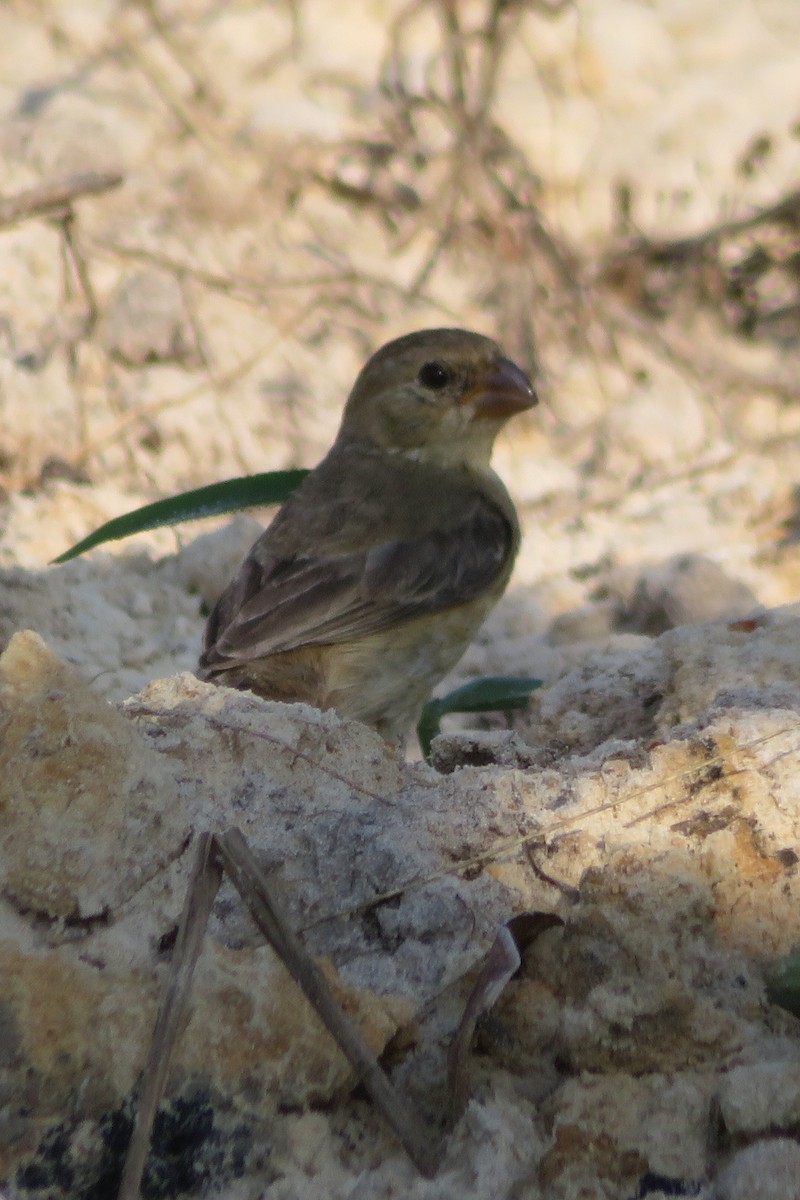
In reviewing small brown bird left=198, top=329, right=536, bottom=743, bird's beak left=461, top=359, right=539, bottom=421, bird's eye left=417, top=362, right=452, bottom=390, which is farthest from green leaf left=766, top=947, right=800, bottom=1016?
bird's eye left=417, top=362, right=452, bottom=390

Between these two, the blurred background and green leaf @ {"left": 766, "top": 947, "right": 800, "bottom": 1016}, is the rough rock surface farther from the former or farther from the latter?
the blurred background

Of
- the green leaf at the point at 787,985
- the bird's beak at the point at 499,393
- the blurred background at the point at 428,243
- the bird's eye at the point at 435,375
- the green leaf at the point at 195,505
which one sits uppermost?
the blurred background at the point at 428,243

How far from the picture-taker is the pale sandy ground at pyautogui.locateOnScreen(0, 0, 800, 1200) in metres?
2.80

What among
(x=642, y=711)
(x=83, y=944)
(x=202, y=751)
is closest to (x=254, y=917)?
(x=83, y=944)

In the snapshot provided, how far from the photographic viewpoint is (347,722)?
231 centimetres

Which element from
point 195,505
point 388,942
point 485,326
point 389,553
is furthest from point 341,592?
point 485,326

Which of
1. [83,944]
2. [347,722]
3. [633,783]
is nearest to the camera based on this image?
[83,944]

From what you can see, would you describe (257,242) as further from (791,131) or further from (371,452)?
(791,131)

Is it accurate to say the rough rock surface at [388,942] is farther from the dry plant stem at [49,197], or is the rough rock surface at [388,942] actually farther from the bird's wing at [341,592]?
the dry plant stem at [49,197]

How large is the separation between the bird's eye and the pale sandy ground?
0.78m

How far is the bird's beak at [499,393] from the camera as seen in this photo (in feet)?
14.4

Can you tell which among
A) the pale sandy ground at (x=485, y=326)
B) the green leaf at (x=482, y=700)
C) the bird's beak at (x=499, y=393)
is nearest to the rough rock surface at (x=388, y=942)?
the pale sandy ground at (x=485, y=326)

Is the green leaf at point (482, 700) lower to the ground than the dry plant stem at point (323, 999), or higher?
higher

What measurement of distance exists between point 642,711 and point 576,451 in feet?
12.3
